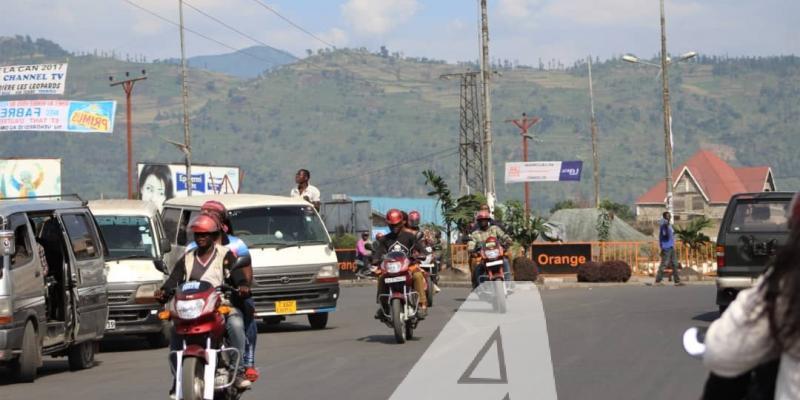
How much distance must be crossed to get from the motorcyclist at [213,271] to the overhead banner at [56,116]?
60.6 m

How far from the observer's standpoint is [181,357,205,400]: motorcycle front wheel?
31.2ft

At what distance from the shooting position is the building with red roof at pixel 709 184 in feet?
503

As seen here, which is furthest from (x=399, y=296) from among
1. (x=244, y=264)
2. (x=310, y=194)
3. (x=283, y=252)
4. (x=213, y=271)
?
(x=213, y=271)

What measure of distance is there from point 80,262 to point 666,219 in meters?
21.2

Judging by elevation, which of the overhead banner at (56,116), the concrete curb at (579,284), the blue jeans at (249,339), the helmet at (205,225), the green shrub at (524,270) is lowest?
the concrete curb at (579,284)

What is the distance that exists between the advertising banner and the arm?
3476 cm

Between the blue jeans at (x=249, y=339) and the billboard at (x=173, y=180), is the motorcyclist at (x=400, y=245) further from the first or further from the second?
the billboard at (x=173, y=180)

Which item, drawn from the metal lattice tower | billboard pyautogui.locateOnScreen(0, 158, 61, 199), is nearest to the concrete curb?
the metal lattice tower

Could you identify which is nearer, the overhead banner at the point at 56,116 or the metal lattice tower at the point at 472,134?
the overhead banner at the point at 56,116

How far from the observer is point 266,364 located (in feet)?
48.8

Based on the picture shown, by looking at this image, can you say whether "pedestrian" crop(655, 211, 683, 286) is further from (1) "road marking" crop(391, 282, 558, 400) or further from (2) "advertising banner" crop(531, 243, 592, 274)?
(1) "road marking" crop(391, 282, 558, 400)

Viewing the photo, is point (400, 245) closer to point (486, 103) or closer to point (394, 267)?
point (394, 267)

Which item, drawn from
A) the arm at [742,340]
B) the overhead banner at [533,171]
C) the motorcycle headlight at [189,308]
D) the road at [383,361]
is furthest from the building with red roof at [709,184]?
the arm at [742,340]

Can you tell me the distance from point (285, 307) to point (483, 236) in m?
3.88
